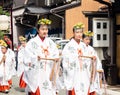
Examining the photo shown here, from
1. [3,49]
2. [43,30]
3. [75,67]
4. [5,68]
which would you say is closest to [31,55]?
[43,30]

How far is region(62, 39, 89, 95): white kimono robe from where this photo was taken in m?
8.35

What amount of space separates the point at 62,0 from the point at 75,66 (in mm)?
18370

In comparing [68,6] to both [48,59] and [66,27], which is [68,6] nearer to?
[66,27]

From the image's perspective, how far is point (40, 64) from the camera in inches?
318

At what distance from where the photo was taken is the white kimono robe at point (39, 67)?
8062 millimetres

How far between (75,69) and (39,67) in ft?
2.58

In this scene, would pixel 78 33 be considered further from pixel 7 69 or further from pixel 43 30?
pixel 7 69

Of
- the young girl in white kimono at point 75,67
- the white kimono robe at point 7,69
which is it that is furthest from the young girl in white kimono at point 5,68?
the young girl in white kimono at point 75,67

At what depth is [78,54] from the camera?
27.8ft

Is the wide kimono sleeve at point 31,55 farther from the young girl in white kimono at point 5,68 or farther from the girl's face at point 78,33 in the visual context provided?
the young girl in white kimono at point 5,68

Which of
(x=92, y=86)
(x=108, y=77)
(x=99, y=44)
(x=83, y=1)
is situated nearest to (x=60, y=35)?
(x=83, y=1)

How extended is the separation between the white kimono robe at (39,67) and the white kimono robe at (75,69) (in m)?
0.34

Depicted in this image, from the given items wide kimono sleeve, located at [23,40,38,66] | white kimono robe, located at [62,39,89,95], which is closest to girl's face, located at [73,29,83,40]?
white kimono robe, located at [62,39,89,95]

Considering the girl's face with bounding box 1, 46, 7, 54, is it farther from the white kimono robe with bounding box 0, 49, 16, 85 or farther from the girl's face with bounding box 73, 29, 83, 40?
the girl's face with bounding box 73, 29, 83, 40
